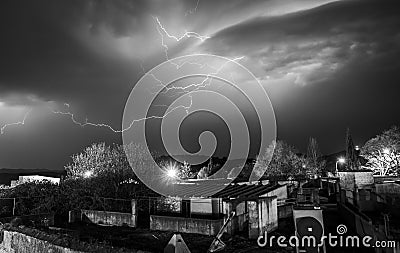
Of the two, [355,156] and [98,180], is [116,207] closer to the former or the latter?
[98,180]

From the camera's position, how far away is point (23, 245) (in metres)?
9.22

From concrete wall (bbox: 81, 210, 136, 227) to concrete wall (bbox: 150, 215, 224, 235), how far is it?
178 centimetres

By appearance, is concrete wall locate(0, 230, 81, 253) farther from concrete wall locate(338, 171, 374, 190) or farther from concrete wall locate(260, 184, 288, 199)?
concrete wall locate(338, 171, 374, 190)

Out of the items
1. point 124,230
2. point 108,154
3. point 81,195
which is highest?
point 108,154

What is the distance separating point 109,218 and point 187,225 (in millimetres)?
6238

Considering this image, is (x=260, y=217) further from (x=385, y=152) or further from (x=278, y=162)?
(x=278, y=162)

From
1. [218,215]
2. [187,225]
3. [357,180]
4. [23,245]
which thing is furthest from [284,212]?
[23,245]

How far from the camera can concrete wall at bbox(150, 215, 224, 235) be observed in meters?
15.1

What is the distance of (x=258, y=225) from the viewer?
A: 45.3 feet

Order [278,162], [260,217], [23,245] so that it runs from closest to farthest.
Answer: [23,245] → [260,217] → [278,162]

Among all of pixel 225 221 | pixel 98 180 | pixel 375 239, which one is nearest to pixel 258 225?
pixel 225 221

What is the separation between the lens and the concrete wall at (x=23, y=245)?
7913mm

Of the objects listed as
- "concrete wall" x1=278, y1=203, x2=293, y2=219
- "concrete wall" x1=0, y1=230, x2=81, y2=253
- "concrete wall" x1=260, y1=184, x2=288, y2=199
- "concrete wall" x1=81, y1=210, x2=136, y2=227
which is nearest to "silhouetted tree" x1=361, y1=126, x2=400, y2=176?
"concrete wall" x1=260, y1=184, x2=288, y2=199

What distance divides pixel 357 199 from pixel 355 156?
204 ft
